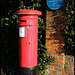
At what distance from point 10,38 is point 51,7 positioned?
2.01 metres

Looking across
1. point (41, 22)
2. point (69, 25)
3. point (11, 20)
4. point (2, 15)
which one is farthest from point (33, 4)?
point (2, 15)

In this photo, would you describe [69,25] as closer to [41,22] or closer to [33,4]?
[41,22]

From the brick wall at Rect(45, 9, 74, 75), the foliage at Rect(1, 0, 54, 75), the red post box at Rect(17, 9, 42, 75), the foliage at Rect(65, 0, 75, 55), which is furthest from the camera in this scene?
the foliage at Rect(1, 0, 54, 75)

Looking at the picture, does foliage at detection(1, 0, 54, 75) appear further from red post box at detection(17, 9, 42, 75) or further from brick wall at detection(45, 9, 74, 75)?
red post box at detection(17, 9, 42, 75)

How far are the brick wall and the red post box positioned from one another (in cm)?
82

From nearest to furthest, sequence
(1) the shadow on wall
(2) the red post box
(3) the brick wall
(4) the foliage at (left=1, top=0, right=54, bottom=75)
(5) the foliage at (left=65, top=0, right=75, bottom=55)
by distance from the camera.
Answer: (2) the red post box, (5) the foliage at (left=65, top=0, right=75, bottom=55), (3) the brick wall, (4) the foliage at (left=1, top=0, right=54, bottom=75), (1) the shadow on wall

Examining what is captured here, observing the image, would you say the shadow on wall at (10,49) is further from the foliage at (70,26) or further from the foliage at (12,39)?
the foliage at (70,26)

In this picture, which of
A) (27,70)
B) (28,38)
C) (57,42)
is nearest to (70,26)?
(57,42)

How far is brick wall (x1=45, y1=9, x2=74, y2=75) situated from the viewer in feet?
11.2

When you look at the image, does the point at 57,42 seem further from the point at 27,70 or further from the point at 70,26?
the point at 27,70

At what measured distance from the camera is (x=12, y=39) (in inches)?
185

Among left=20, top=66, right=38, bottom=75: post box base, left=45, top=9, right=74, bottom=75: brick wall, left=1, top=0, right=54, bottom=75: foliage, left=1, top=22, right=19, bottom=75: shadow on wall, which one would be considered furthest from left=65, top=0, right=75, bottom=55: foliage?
left=1, top=22, right=19, bottom=75: shadow on wall

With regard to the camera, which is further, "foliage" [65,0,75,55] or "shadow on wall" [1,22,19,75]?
"shadow on wall" [1,22,19,75]

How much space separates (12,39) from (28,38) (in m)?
2.08
